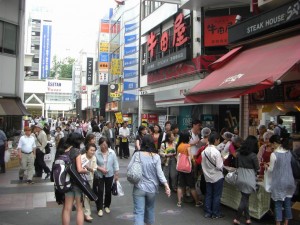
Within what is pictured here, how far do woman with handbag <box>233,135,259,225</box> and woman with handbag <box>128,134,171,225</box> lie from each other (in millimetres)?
1858

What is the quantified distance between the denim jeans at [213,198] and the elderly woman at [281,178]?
4.05 feet

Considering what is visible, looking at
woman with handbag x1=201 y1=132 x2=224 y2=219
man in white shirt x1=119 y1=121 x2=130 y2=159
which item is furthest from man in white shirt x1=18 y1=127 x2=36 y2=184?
man in white shirt x1=119 y1=121 x2=130 y2=159

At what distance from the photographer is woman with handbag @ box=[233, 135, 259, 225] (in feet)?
21.9

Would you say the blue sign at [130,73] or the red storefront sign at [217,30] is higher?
the red storefront sign at [217,30]

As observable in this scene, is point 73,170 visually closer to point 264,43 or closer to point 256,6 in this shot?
point 264,43

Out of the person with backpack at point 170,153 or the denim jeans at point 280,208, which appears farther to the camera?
the person with backpack at point 170,153

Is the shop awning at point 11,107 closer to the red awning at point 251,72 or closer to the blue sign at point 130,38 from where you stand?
the red awning at point 251,72

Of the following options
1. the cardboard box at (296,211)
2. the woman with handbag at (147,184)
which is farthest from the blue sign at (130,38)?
the woman with handbag at (147,184)

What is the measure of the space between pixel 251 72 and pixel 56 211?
517cm

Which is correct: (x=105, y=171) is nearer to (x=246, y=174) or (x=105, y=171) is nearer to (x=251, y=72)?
(x=246, y=174)

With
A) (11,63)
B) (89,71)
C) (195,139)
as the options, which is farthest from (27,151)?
(89,71)

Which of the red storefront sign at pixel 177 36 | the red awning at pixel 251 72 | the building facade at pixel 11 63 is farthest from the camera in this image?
the red storefront sign at pixel 177 36

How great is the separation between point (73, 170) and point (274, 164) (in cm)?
346

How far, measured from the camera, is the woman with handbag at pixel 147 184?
5.47 metres
